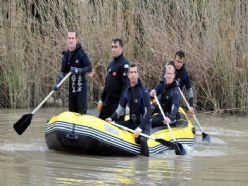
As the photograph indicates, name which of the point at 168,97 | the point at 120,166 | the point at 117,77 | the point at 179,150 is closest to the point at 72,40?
the point at 117,77

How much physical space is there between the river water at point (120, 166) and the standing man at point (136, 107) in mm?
358

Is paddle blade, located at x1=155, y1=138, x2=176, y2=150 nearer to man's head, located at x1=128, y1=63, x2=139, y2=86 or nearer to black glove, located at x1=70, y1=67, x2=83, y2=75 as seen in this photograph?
man's head, located at x1=128, y1=63, x2=139, y2=86

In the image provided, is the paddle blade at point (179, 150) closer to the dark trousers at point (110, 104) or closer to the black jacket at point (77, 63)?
the dark trousers at point (110, 104)

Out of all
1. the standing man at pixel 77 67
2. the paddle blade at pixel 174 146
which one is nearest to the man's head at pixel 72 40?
the standing man at pixel 77 67

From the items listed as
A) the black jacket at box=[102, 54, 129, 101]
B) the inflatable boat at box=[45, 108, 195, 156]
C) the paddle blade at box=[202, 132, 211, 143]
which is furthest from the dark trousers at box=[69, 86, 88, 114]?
the paddle blade at box=[202, 132, 211, 143]

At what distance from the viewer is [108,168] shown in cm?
750

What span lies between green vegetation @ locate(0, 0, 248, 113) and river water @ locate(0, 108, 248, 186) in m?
2.96

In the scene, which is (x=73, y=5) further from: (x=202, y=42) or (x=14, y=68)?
(x=202, y=42)

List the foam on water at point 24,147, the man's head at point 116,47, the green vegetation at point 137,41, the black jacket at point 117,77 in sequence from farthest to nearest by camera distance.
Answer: the green vegetation at point 137,41
the black jacket at point 117,77
the man's head at point 116,47
the foam on water at point 24,147

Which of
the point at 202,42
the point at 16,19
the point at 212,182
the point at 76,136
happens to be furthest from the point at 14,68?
the point at 212,182

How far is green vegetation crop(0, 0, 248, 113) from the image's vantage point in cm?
1309

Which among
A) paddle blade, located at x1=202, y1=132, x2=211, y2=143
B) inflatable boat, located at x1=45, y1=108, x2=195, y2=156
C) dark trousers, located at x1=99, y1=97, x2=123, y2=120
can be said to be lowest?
paddle blade, located at x1=202, y1=132, x2=211, y2=143

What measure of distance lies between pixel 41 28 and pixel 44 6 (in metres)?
0.46

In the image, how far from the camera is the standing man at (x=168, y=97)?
9.62 metres
